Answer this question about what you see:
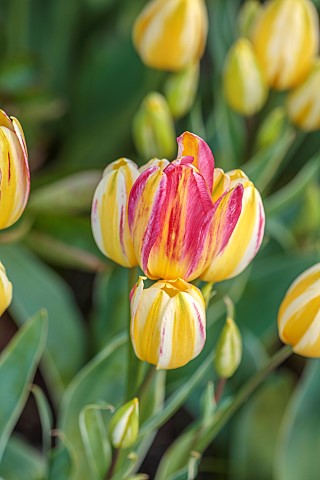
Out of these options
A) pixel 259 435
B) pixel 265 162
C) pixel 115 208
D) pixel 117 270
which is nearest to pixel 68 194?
pixel 117 270

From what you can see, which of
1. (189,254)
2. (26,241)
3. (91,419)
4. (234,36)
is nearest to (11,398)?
(91,419)

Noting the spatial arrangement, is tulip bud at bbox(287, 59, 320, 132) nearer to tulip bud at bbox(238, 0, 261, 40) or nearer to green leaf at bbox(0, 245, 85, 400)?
tulip bud at bbox(238, 0, 261, 40)

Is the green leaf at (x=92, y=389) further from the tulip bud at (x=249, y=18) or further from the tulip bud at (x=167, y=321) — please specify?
the tulip bud at (x=249, y=18)

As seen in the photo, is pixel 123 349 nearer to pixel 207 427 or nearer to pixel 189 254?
pixel 207 427

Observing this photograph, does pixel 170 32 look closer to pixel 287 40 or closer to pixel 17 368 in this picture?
pixel 287 40

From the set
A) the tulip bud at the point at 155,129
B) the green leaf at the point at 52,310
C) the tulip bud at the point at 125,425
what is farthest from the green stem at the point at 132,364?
the green leaf at the point at 52,310

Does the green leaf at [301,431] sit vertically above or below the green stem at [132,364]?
below
